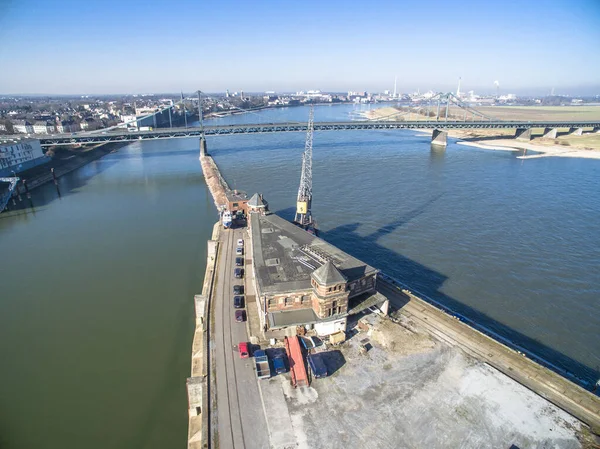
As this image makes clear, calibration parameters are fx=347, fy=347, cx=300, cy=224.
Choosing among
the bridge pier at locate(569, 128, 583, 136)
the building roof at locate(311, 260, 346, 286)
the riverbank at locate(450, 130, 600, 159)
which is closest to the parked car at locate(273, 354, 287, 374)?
the building roof at locate(311, 260, 346, 286)

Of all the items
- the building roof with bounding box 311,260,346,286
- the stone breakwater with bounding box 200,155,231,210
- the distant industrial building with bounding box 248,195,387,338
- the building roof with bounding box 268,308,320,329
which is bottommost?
the stone breakwater with bounding box 200,155,231,210

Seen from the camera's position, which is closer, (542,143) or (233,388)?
(233,388)

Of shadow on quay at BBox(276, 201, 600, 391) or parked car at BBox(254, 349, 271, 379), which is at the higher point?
parked car at BBox(254, 349, 271, 379)

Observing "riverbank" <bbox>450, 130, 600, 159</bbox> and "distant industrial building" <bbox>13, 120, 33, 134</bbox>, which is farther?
"distant industrial building" <bbox>13, 120, 33, 134</bbox>

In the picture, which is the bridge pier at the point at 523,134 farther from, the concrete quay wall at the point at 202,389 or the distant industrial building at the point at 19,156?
the distant industrial building at the point at 19,156

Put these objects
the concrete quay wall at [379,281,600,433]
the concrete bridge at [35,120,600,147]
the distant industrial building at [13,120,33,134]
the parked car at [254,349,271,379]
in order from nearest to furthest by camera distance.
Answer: the concrete quay wall at [379,281,600,433] < the parked car at [254,349,271,379] < the concrete bridge at [35,120,600,147] < the distant industrial building at [13,120,33,134]

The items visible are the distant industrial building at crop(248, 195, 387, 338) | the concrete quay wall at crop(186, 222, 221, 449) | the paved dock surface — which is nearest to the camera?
the paved dock surface

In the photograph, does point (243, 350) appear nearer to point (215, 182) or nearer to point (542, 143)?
point (215, 182)

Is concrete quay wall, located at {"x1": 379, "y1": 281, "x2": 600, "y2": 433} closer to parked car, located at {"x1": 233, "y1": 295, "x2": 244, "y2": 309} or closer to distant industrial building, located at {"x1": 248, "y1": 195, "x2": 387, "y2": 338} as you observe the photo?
distant industrial building, located at {"x1": 248, "y1": 195, "x2": 387, "y2": 338}

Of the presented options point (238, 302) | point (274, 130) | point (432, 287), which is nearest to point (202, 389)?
point (238, 302)
